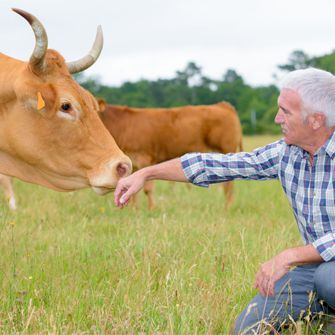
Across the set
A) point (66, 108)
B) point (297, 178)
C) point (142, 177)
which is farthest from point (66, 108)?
point (297, 178)

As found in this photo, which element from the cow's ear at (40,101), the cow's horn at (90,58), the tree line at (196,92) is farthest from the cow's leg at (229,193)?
the tree line at (196,92)

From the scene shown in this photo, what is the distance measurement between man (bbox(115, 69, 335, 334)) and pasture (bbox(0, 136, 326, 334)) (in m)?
0.34

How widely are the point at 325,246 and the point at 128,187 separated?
1187 millimetres

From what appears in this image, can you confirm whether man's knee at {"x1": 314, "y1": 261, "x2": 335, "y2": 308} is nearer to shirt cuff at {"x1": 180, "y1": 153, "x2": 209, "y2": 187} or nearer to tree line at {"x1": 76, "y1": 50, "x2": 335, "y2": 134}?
shirt cuff at {"x1": 180, "y1": 153, "x2": 209, "y2": 187}

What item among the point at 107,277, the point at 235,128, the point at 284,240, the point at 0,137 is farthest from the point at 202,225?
the point at 235,128

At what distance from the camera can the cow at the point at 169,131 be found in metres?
12.4

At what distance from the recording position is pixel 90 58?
5.67 meters

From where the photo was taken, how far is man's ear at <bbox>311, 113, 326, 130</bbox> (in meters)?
3.73

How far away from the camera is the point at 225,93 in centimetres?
6675

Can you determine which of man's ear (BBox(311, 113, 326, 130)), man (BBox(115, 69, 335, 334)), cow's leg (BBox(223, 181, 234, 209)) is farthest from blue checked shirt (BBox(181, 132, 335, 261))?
cow's leg (BBox(223, 181, 234, 209))

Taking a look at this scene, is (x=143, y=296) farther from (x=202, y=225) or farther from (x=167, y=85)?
(x=167, y=85)

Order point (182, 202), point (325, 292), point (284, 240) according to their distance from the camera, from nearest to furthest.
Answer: point (325, 292) < point (284, 240) < point (182, 202)

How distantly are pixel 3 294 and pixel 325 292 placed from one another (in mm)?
1994

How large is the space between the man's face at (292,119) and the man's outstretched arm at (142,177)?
729 mm
